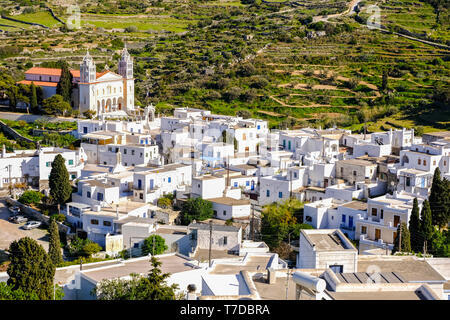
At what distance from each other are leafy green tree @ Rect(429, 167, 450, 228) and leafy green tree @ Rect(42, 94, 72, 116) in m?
18.9

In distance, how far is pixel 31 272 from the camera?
52.4 ft

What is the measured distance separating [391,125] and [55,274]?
23.3 m

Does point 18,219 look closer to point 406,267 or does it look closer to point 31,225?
point 31,225

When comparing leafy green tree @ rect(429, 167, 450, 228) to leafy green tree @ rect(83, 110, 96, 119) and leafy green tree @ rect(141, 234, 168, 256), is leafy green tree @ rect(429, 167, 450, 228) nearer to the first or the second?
leafy green tree @ rect(141, 234, 168, 256)

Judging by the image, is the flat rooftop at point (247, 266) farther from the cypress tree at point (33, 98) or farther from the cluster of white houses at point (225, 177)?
the cypress tree at point (33, 98)

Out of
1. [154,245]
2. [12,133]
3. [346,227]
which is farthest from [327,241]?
[12,133]

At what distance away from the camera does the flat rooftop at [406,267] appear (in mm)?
12991

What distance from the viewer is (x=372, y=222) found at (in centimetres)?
2261

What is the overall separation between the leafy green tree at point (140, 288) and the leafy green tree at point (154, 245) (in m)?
6.49

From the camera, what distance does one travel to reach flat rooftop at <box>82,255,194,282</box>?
1616cm

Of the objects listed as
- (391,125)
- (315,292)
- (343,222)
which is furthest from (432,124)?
(315,292)

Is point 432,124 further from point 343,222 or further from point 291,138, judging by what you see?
point 343,222

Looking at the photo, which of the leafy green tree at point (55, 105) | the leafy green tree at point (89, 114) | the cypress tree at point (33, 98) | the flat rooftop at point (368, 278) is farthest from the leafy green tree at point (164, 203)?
the flat rooftop at point (368, 278)

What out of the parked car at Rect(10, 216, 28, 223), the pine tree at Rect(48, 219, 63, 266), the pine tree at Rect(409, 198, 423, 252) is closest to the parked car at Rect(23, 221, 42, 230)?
the parked car at Rect(10, 216, 28, 223)
